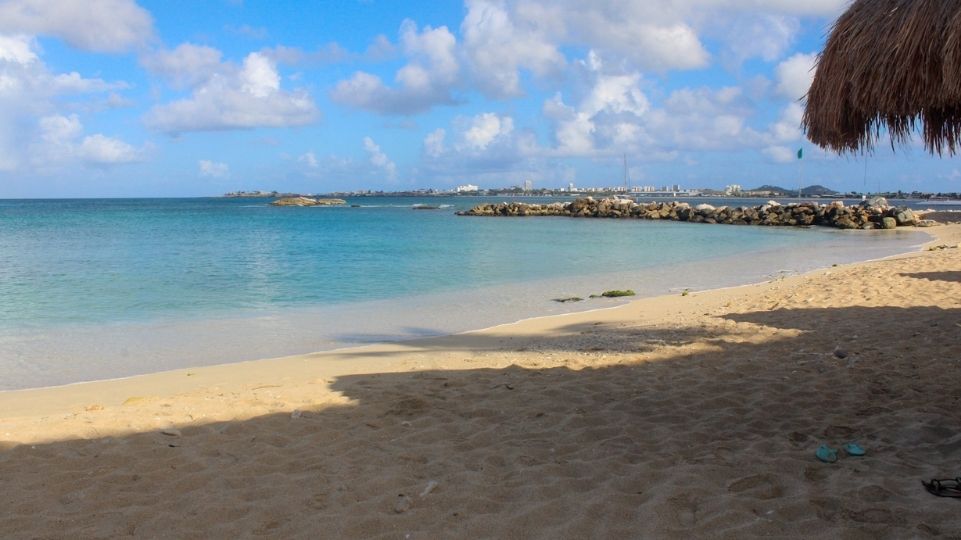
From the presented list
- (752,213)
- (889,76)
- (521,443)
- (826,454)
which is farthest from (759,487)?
(752,213)

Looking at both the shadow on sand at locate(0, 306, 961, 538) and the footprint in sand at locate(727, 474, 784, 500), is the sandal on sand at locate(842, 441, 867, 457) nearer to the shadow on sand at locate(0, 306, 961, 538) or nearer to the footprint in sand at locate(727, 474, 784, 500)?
the shadow on sand at locate(0, 306, 961, 538)

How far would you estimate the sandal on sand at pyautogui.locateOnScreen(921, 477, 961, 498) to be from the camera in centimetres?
312

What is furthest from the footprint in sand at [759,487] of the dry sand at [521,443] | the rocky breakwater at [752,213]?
the rocky breakwater at [752,213]

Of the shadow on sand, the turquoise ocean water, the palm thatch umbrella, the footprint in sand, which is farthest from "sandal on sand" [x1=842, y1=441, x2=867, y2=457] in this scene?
the turquoise ocean water

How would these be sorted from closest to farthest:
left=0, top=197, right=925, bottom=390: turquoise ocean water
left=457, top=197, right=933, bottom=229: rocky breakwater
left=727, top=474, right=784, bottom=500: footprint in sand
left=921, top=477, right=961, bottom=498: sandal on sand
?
left=921, top=477, right=961, bottom=498: sandal on sand → left=727, top=474, right=784, bottom=500: footprint in sand → left=0, top=197, right=925, bottom=390: turquoise ocean water → left=457, top=197, right=933, bottom=229: rocky breakwater

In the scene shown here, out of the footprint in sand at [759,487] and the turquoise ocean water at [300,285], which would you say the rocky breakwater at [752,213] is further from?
the footprint in sand at [759,487]

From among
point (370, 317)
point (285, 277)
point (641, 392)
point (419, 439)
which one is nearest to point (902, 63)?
point (641, 392)

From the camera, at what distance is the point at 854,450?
3.82 meters

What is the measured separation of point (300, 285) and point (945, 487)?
1342 cm

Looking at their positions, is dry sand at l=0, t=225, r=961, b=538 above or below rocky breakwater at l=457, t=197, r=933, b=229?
below

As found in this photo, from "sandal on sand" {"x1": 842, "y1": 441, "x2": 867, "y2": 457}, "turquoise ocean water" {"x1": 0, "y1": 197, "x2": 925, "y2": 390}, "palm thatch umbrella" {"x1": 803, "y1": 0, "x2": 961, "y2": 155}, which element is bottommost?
"turquoise ocean water" {"x1": 0, "y1": 197, "x2": 925, "y2": 390}

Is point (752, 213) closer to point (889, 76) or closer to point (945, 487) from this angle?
point (889, 76)

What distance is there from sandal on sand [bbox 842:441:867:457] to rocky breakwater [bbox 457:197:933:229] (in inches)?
1339

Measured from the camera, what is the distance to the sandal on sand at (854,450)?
3.79m
